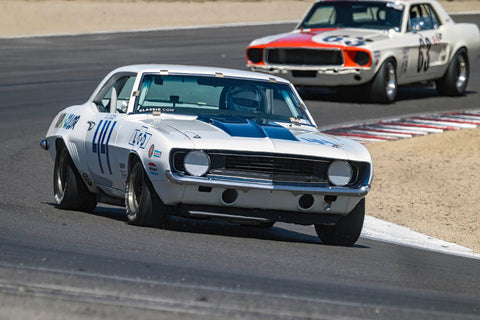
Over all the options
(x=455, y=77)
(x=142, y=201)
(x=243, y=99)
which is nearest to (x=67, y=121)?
(x=243, y=99)

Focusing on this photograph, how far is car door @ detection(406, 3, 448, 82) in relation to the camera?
1845cm

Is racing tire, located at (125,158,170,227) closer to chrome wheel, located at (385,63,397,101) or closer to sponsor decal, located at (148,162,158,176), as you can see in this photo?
sponsor decal, located at (148,162,158,176)

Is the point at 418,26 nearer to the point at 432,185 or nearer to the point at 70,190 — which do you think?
the point at 432,185

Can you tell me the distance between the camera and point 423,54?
18672 millimetres

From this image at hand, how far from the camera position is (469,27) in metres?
20.6

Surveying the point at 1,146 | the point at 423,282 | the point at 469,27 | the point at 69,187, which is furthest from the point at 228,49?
the point at 423,282

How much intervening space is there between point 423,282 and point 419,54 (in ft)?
40.7

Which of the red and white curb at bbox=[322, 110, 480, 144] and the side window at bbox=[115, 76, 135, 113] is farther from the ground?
the side window at bbox=[115, 76, 135, 113]

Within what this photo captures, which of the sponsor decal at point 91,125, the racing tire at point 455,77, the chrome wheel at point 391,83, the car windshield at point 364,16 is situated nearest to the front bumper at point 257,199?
the sponsor decal at point 91,125

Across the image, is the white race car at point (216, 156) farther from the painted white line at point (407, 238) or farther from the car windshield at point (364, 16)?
the car windshield at point (364, 16)

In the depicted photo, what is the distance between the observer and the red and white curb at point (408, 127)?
1546 centimetres

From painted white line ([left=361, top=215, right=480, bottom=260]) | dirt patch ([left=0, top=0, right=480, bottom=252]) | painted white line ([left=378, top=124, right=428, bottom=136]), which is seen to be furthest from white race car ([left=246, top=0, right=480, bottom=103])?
painted white line ([left=361, top=215, right=480, bottom=260])

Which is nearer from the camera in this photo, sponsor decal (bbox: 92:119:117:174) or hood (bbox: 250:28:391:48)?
sponsor decal (bbox: 92:119:117:174)

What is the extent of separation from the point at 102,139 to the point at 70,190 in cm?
70
